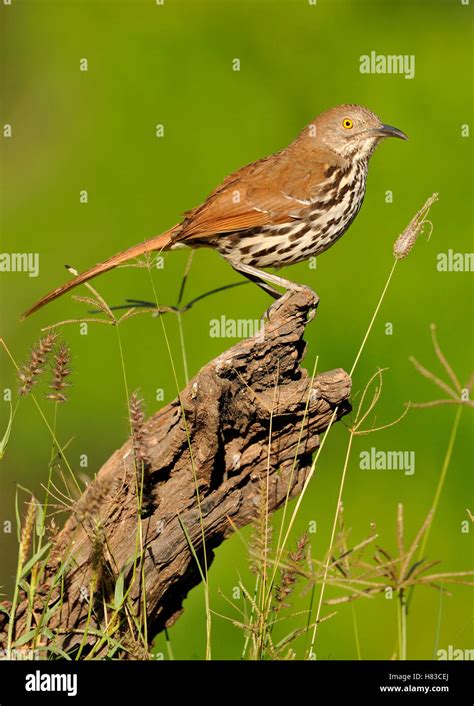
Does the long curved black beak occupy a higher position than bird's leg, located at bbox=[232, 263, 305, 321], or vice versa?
the long curved black beak

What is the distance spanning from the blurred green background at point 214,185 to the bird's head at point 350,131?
1.96 meters

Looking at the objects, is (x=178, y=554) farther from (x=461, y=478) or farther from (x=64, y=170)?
(x=64, y=170)

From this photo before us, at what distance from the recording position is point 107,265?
546 centimetres

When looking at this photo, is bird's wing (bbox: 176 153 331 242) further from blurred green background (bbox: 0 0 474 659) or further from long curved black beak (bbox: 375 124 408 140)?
blurred green background (bbox: 0 0 474 659)

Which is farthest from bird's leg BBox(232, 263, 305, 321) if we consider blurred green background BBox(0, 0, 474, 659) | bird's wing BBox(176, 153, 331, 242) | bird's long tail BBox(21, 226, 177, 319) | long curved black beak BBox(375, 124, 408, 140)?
blurred green background BBox(0, 0, 474, 659)

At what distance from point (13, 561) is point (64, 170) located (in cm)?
338

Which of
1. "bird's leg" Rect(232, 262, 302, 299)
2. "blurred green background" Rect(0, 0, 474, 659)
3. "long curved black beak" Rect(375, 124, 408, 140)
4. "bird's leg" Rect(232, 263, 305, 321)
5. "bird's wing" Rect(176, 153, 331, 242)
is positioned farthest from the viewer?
"blurred green background" Rect(0, 0, 474, 659)

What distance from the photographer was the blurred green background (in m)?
7.91

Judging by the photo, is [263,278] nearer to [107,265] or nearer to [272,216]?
[272,216]

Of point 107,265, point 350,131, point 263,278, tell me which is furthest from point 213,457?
point 350,131

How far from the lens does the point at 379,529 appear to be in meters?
7.55

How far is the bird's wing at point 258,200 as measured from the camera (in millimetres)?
5664

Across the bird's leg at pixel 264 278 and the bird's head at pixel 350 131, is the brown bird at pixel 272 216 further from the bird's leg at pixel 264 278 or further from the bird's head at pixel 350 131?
the bird's head at pixel 350 131

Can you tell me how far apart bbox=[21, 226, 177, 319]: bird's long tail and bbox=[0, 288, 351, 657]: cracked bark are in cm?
95
